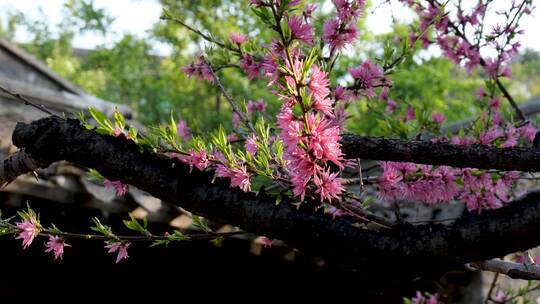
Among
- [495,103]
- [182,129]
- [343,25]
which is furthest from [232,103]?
[495,103]

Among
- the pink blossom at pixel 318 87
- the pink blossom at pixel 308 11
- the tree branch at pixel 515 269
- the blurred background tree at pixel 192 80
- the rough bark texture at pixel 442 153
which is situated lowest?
the tree branch at pixel 515 269

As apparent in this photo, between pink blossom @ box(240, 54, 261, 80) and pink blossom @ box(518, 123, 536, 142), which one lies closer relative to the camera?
pink blossom @ box(240, 54, 261, 80)

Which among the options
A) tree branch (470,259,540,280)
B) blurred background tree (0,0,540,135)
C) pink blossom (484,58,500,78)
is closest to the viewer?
tree branch (470,259,540,280)

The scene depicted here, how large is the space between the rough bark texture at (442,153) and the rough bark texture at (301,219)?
15 centimetres

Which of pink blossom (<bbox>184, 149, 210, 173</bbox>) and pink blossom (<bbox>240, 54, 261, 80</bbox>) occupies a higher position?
pink blossom (<bbox>240, 54, 261, 80</bbox>)

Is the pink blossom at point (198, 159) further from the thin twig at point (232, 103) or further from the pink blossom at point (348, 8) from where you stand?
the pink blossom at point (348, 8)

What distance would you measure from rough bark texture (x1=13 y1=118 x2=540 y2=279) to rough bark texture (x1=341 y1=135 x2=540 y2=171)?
0.48 feet

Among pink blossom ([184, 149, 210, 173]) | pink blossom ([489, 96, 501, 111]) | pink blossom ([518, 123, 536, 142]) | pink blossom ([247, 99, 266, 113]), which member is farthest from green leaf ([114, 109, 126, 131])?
pink blossom ([489, 96, 501, 111])

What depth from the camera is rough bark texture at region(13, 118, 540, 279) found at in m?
1.28

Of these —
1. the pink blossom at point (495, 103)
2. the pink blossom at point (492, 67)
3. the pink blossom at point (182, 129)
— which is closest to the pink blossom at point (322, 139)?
the pink blossom at point (182, 129)

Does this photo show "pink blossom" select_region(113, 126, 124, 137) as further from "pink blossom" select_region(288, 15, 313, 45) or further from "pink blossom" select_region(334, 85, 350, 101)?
"pink blossom" select_region(334, 85, 350, 101)

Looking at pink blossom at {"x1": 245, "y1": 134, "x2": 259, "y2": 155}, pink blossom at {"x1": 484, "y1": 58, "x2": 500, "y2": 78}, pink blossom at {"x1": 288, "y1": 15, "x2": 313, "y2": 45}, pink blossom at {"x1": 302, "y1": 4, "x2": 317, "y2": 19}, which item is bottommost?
pink blossom at {"x1": 245, "y1": 134, "x2": 259, "y2": 155}

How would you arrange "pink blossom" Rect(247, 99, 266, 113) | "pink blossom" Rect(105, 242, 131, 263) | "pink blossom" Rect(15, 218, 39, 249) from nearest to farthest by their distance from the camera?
"pink blossom" Rect(15, 218, 39, 249) → "pink blossom" Rect(105, 242, 131, 263) → "pink blossom" Rect(247, 99, 266, 113)

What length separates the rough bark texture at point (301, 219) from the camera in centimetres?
128
